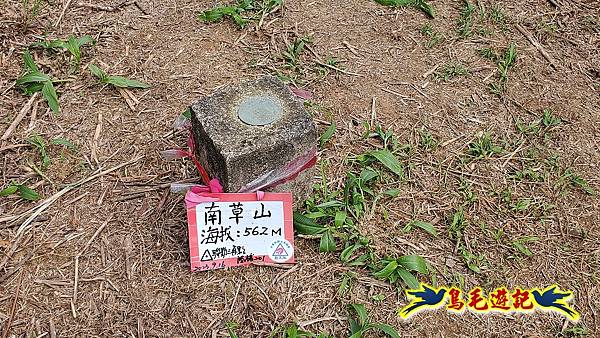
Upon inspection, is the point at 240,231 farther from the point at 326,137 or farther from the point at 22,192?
the point at 22,192

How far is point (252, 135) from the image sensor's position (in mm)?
2084

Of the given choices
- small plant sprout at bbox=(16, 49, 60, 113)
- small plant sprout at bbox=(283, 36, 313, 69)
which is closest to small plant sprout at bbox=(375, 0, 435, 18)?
small plant sprout at bbox=(283, 36, 313, 69)

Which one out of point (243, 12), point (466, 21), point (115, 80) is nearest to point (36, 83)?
point (115, 80)

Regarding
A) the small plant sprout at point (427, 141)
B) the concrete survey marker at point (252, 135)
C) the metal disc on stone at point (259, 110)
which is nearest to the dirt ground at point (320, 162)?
the small plant sprout at point (427, 141)

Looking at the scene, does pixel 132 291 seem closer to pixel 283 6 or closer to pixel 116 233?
pixel 116 233

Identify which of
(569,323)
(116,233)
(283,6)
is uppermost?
(283,6)

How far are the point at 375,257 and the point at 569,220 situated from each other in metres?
0.83

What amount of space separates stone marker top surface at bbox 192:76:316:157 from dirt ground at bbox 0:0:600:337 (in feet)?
1.35

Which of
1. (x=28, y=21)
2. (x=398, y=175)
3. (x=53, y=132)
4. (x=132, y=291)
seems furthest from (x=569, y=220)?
(x=28, y=21)

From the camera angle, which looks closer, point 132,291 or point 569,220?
point 132,291

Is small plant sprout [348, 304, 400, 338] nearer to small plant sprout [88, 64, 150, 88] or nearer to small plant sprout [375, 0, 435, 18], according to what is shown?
small plant sprout [88, 64, 150, 88]

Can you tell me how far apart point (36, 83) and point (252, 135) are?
1351 millimetres

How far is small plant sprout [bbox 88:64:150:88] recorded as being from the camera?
2.87 m

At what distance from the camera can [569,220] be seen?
246 centimetres
